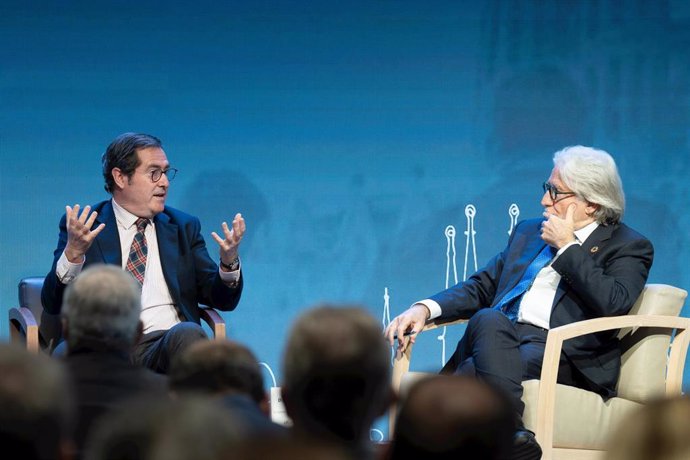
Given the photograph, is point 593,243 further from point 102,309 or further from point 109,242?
point 102,309

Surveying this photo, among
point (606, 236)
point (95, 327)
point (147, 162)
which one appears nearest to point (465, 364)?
point (606, 236)

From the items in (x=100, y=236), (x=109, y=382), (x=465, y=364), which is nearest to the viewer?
(x=109, y=382)

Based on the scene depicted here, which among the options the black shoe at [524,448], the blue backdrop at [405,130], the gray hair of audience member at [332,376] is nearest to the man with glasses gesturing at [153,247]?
the blue backdrop at [405,130]

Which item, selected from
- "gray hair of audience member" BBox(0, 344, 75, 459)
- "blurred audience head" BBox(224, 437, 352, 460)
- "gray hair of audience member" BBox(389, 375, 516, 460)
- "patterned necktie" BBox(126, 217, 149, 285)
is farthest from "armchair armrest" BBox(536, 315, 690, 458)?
"blurred audience head" BBox(224, 437, 352, 460)

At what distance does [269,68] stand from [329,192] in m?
0.68

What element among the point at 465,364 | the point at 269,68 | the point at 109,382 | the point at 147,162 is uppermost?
the point at 269,68

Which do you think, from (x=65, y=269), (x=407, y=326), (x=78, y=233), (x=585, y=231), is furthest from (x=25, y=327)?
(x=585, y=231)

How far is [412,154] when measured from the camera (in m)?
5.77

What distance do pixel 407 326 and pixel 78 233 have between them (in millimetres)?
1292

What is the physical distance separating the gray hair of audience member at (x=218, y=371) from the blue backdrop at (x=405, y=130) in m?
3.39

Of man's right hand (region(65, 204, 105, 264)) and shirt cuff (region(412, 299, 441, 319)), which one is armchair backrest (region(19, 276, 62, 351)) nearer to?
man's right hand (region(65, 204, 105, 264))

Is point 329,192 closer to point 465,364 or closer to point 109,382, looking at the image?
point 465,364

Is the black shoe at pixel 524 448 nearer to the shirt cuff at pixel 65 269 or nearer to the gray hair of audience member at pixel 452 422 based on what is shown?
the shirt cuff at pixel 65 269

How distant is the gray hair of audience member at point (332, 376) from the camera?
1.99m
